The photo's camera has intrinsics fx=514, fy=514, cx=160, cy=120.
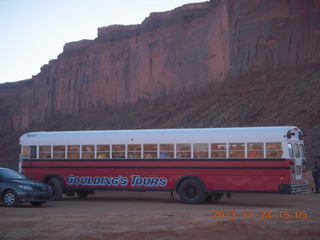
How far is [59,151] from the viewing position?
2045cm

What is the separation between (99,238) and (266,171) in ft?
28.7

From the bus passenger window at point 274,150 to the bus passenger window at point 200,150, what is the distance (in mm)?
2166

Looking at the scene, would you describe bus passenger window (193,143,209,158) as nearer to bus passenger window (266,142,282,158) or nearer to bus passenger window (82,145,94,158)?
bus passenger window (266,142,282,158)

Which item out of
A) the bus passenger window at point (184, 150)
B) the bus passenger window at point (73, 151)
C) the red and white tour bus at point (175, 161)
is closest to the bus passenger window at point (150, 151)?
the red and white tour bus at point (175, 161)

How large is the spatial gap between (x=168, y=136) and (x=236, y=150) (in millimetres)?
2525

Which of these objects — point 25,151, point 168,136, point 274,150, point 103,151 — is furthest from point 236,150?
point 25,151

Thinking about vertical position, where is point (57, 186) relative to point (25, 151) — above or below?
below

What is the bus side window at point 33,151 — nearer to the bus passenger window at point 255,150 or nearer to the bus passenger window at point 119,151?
the bus passenger window at point 119,151

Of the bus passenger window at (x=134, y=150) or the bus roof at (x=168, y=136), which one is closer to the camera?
the bus roof at (x=168, y=136)

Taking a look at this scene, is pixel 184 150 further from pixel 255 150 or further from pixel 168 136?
pixel 255 150

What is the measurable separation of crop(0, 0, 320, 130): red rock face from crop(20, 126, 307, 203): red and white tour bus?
35.8m

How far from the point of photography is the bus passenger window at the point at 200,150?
17953 mm

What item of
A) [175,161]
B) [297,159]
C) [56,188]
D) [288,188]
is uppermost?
[297,159]

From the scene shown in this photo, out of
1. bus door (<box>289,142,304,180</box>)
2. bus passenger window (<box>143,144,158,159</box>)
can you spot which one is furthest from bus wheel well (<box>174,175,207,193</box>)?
bus door (<box>289,142,304,180</box>)
